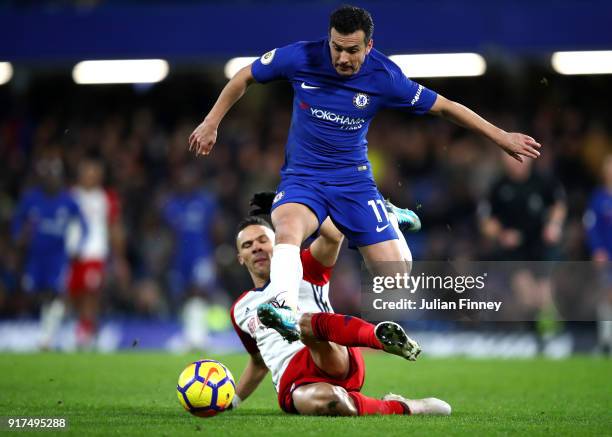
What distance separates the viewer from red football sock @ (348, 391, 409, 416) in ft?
19.4

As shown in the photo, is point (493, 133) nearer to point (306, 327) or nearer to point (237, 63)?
point (306, 327)

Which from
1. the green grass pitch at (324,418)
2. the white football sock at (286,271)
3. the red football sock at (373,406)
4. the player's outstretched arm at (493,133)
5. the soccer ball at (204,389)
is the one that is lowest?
the green grass pitch at (324,418)

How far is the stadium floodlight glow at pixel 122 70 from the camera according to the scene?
51.2ft

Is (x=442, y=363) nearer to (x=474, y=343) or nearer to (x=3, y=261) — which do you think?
(x=474, y=343)

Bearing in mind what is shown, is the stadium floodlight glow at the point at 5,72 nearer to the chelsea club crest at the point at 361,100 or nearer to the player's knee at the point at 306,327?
the chelsea club crest at the point at 361,100

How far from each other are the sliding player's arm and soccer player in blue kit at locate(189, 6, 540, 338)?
0.68ft

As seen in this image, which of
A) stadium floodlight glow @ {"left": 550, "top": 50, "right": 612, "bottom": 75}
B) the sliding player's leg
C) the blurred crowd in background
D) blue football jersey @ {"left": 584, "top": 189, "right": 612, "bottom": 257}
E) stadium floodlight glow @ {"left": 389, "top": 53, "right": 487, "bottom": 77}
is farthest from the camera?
stadium floodlight glow @ {"left": 389, "top": 53, "right": 487, "bottom": 77}

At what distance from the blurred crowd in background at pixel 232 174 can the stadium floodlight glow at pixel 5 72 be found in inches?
23.1

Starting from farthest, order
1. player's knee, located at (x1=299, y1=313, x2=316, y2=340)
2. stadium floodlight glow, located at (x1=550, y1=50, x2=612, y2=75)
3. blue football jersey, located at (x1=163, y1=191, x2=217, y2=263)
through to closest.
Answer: stadium floodlight glow, located at (x1=550, y1=50, x2=612, y2=75) → blue football jersey, located at (x1=163, y1=191, x2=217, y2=263) → player's knee, located at (x1=299, y1=313, x2=316, y2=340)

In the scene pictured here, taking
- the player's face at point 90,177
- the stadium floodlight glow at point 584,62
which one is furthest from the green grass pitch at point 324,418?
the stadium floodlight glow at point 584,62

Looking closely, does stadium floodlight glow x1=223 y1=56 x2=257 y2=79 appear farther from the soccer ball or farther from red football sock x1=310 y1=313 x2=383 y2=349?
red football sock x1=310 y1=313 x2=383 y2=349

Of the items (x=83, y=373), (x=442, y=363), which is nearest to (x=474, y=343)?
(x=442, y=363)

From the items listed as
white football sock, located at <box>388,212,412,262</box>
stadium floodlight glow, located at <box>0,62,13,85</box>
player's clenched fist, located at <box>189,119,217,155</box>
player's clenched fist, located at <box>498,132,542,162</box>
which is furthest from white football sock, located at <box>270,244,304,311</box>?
stadium floodlight glow, located at <box>0,62,13,85</box>

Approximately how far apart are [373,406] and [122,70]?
35.9ft
